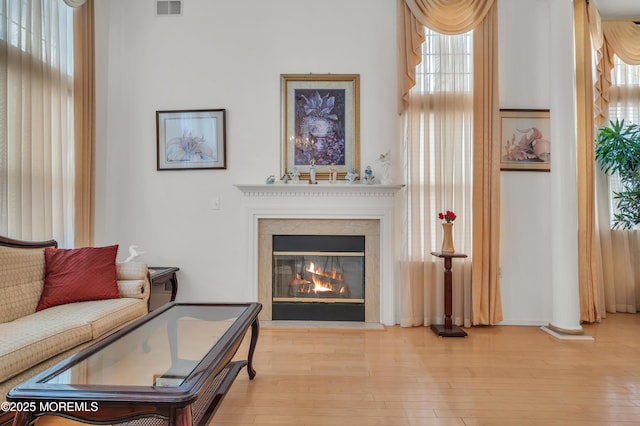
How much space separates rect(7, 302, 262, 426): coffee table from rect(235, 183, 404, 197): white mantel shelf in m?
1.59

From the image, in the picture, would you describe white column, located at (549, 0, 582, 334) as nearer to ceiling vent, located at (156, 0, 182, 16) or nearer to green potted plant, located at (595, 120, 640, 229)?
green potted plant, located at (595, 120, 640, 229)

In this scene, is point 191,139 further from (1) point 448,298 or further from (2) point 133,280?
(1) point 448,298

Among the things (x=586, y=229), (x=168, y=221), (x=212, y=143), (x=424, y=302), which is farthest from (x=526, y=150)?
(x=168, y=221)

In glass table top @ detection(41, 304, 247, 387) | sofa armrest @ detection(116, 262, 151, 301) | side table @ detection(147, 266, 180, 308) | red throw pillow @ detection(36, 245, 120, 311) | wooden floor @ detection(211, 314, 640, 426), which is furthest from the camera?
side table @ detection(147, 266, 180, 308)

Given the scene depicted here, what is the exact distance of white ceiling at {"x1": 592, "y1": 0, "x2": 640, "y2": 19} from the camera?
367cm

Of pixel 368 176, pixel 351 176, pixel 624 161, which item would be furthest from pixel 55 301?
pixel 624 161

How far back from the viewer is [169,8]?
3.64m

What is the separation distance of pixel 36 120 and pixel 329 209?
2.59m

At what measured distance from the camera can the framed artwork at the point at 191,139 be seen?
3.62 m

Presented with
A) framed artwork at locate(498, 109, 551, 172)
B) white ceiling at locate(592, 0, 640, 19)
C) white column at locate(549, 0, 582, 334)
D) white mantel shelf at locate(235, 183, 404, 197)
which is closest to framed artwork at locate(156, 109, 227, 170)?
white mantel shelf at locate(235, 183, 404, 197)

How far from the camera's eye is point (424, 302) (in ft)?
11.4

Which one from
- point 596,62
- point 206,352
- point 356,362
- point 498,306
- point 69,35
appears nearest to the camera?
point 206,352

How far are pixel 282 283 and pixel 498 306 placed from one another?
88.4 inches

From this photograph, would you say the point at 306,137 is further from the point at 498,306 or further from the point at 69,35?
the point at 498,306
